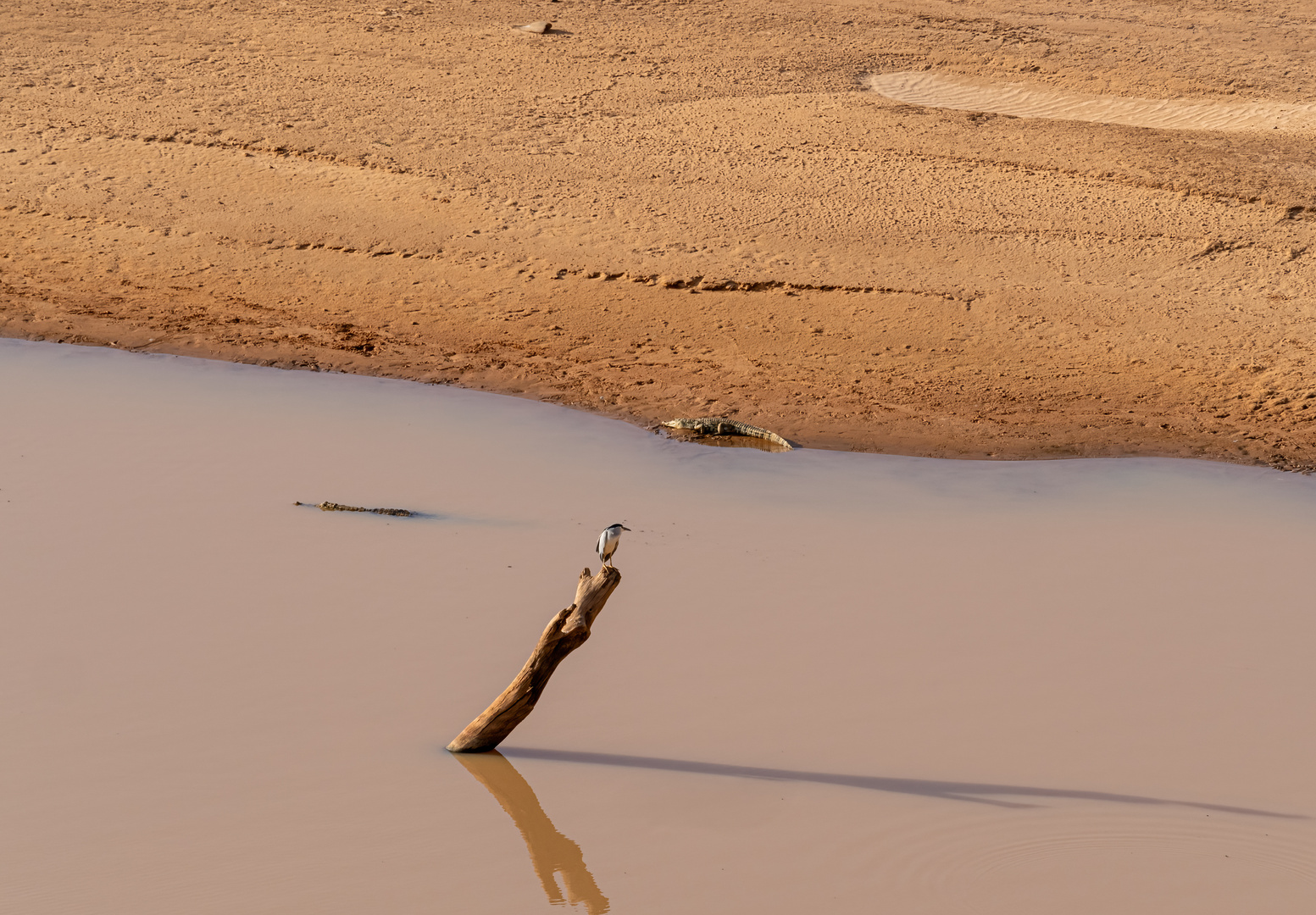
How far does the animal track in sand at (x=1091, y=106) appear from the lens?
1120 cm

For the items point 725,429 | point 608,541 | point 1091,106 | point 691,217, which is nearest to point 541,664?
point 608,541

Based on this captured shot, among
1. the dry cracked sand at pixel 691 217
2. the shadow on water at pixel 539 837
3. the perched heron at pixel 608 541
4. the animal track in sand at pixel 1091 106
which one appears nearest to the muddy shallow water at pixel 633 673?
the shadow on water at pixel 539 837

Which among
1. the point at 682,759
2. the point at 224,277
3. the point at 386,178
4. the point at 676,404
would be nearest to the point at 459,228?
the point at 386,178

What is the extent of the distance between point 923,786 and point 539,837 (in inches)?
52.1

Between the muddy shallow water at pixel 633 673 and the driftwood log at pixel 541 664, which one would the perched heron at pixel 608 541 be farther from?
the muddy shallow water at pixel 633 673

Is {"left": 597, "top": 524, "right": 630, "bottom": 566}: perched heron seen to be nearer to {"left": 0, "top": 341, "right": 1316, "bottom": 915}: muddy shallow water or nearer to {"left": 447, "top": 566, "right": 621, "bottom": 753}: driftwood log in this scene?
{"left": 447, "top": 566, "right": 621, "bottom": 753}: driftwood log

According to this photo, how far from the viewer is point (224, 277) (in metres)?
8.75

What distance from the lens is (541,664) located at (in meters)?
4.37

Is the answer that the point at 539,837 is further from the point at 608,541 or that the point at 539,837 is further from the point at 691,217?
the point at 691,217

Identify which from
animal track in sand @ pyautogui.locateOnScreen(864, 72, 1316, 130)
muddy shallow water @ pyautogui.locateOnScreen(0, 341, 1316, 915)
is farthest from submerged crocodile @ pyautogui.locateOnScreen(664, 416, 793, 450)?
animal track in sand @ pyautogui.locateOnScreen(864, 72, 1316, 130)

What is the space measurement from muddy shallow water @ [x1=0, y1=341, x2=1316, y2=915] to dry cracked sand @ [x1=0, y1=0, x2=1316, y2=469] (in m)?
0.75

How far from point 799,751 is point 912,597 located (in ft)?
3.97

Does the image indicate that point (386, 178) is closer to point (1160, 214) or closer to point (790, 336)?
point (790, 336)

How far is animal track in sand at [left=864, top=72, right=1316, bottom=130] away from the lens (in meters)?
11.2
